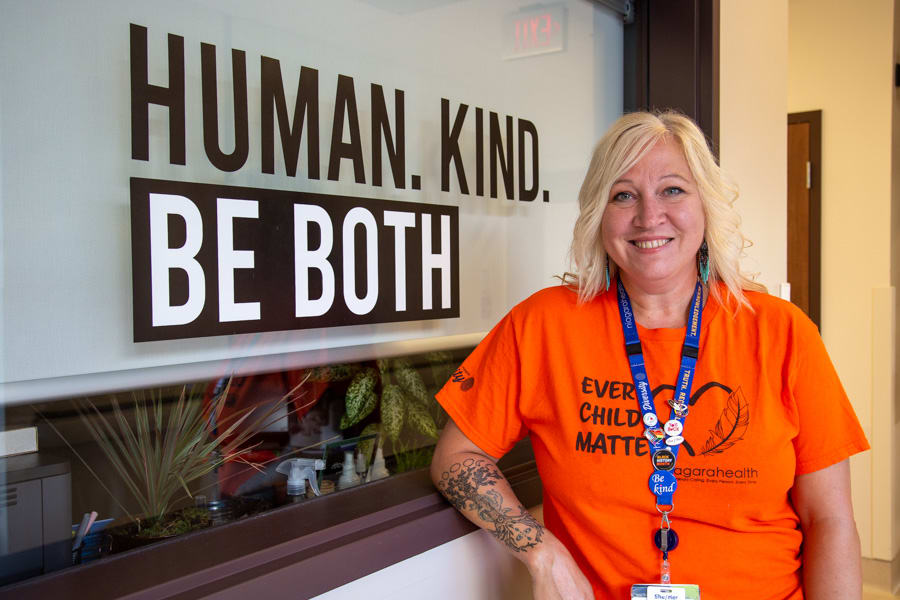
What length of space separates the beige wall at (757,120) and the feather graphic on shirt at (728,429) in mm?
1419

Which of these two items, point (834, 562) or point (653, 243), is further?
point (653, 243)

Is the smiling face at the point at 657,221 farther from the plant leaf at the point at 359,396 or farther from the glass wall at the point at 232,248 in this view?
the plant leaf at the point at 359,396

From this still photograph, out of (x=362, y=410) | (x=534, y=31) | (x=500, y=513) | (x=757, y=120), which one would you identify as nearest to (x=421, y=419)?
(x=362, y=410)

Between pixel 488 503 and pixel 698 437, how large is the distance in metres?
0.46

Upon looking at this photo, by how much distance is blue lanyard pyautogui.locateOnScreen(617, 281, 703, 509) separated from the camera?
1509mm

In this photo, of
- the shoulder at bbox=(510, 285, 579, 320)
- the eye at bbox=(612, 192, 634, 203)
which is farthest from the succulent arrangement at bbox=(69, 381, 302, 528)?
the eye at bbox=(612, 192, 634, 203)

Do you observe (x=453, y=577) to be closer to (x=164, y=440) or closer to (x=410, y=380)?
(x=410, y=380)

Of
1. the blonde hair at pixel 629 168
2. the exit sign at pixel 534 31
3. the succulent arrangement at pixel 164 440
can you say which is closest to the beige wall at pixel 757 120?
the exit sign at pixel 534 31

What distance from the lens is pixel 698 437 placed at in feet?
4.97

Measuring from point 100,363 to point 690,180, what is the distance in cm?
126

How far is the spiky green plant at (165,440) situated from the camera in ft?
4.57

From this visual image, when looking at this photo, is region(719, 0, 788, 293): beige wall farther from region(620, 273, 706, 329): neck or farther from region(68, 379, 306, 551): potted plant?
region(68, 379, 306, 551): potted plant

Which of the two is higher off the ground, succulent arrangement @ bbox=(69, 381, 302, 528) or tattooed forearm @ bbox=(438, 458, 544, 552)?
succulent arrangement @ bbox=(69, 381, 302, 528)

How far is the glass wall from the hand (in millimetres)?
506
